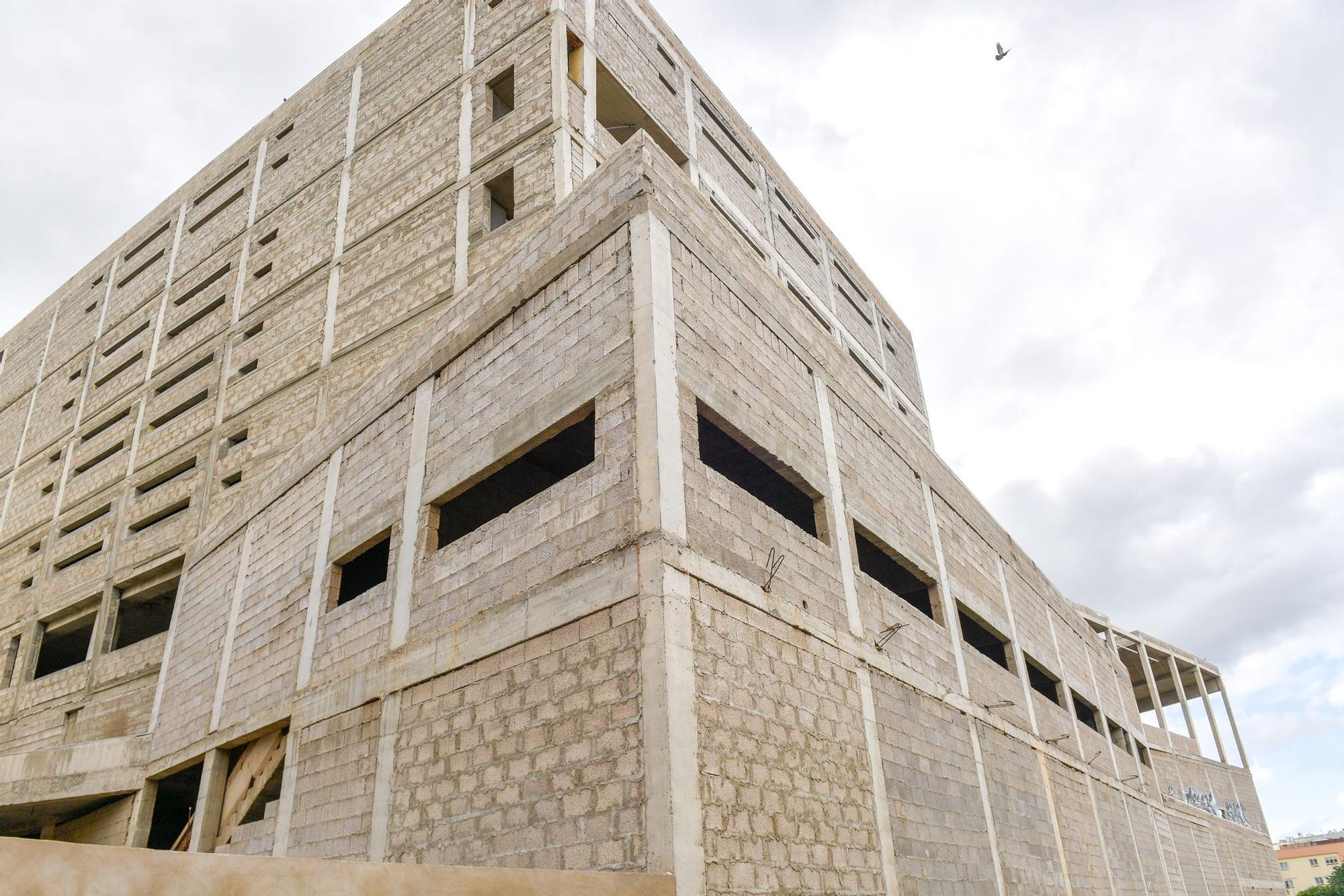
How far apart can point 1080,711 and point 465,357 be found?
17615mm

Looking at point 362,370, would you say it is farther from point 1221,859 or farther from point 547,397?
point 1221,859

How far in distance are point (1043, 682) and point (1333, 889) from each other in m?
50.5

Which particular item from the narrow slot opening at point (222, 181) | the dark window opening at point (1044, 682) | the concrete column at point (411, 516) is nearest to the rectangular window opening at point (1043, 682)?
the dark window opening at point (1044, 682)

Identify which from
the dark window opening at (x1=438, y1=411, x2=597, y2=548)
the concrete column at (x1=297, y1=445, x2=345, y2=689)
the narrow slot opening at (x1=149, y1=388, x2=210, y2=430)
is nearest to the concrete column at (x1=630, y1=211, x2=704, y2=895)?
the dark window opening at (x1=438, y1=411, x2=597, y2=548)

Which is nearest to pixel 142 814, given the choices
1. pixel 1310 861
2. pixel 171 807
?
pixel 171 807

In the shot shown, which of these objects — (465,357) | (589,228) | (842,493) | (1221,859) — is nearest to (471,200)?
(465,357)

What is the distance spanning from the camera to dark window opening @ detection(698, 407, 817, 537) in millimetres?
10000

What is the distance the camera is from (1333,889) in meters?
52.1

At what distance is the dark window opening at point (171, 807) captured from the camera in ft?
46.2

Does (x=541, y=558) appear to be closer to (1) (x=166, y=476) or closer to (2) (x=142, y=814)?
A: (2) (x=142, y=814)

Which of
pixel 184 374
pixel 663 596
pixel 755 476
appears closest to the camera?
pixel 663 596

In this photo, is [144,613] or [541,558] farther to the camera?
[144,613]

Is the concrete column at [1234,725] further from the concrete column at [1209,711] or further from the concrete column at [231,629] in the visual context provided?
the concrete column at [231,629]

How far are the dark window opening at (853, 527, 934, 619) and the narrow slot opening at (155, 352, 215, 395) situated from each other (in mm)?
16971
